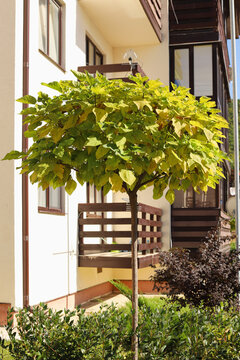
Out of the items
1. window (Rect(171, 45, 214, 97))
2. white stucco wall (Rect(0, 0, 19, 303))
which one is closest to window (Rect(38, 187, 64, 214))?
white stucco wall (Rect(0, 0, 19, 303))

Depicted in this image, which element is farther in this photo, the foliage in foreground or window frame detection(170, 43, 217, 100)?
window frame detection(170, 43, 217, 100)

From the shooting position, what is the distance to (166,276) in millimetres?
8984

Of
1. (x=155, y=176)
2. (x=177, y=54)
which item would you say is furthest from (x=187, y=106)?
(x=177, y=54)

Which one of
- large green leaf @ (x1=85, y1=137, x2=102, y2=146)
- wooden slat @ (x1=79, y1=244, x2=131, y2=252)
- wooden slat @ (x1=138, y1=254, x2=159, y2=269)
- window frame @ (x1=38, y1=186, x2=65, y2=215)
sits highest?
large green leaf @ (x1=85, y1=137, x2=102, y2=146)

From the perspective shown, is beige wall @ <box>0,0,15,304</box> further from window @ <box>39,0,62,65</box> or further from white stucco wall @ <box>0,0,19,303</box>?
window @ <box>39,0,62,65</box>

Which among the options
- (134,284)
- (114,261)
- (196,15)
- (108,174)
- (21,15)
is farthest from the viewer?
(196,15)

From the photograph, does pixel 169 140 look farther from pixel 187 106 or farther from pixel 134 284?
pixel 134 284

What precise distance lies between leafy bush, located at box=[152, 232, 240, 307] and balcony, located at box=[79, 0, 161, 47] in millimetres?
8000

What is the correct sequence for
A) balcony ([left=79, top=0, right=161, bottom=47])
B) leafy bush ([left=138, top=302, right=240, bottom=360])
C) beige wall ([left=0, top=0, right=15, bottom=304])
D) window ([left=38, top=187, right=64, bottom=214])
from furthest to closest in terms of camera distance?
balcony ([left=79, top=0, right=161, bottom=47]) < window ([left=38, top=187, right=64, bottom=214]) < beige wall ([left=0, top=0, right=15, bottom=304]) < leafy bush ([left=138, top=302, right=240, bottom=360])

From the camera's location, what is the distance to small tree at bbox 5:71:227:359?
17.9 ft

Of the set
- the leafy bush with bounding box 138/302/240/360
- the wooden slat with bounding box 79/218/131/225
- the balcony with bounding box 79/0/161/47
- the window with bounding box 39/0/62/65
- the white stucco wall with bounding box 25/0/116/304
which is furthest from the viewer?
the balcony with bounding box 79/0/161/47

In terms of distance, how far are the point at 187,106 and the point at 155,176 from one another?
102cm

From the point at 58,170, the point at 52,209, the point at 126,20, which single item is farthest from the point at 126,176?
the point at 126,20

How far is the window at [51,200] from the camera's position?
11754mm
